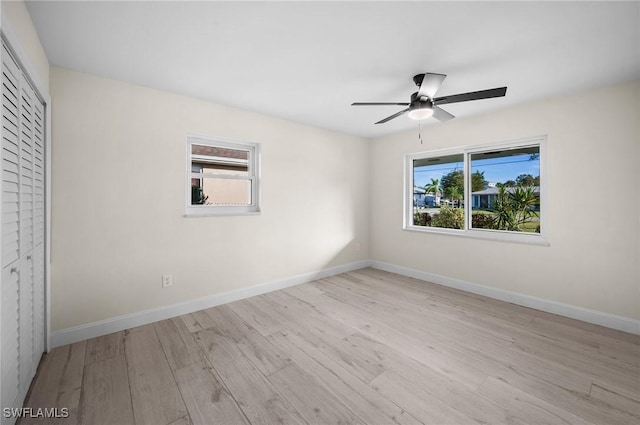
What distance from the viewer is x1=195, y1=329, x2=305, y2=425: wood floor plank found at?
1.52 meters

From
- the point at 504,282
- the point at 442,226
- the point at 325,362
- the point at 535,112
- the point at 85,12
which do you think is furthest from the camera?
the point at 442,226

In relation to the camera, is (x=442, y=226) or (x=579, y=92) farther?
(x=442, y=226)

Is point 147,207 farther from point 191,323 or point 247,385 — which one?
point 247,385

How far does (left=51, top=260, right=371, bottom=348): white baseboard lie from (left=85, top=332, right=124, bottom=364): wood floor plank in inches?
3.0

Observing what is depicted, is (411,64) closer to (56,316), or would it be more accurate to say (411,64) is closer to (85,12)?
(85,12)

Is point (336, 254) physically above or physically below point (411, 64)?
below

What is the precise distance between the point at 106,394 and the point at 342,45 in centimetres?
286

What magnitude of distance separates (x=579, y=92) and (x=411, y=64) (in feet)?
6.51

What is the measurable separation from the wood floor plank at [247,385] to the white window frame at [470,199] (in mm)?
3112

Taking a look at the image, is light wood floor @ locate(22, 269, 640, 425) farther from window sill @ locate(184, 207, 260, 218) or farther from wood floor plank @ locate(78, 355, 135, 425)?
window sill @ locate(184, 207, 260, 218)

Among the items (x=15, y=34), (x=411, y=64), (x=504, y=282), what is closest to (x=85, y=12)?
(x=15, y=34)

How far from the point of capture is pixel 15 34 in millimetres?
1409

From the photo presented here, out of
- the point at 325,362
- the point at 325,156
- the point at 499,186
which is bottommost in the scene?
the point at 325,362

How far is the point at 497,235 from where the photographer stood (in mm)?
3379
